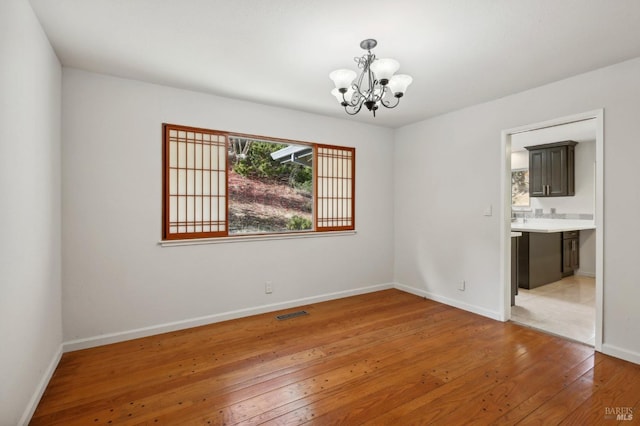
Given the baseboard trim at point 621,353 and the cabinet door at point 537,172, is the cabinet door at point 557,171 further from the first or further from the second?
the baseboard trim at point 621,353

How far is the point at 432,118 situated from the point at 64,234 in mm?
4298

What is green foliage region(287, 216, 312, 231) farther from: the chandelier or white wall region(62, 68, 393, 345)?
the chandelier

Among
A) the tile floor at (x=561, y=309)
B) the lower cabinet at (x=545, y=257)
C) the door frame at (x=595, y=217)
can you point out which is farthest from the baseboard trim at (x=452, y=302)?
the lower cabinet at (x=545, y=257)

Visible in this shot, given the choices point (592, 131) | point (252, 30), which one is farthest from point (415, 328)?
point (592, 131)

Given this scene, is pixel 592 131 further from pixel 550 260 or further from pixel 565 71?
pixel 565 71

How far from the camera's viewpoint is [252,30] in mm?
2186

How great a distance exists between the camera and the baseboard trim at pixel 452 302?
11.9ft

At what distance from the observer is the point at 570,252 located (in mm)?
5578

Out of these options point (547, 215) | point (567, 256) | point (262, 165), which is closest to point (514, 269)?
point (567, 256)

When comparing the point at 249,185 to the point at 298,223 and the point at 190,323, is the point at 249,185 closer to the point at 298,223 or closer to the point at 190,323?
the point at 298,223

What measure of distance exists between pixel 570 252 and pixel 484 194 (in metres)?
3.27

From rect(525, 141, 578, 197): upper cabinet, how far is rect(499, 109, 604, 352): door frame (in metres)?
2.84

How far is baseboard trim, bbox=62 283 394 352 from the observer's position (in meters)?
2.83

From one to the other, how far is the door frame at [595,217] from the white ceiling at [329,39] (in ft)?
1.35
